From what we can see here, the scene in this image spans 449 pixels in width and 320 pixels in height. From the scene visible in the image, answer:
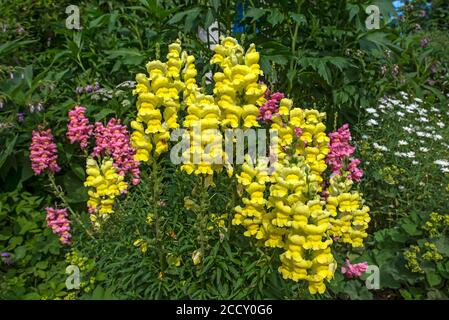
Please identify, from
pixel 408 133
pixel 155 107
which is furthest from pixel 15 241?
pixel 408 133

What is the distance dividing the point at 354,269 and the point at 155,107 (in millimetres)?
1519

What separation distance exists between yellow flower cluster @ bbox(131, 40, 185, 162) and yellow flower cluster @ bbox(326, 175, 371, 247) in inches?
36.2

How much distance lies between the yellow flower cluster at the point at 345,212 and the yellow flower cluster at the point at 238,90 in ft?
2.13

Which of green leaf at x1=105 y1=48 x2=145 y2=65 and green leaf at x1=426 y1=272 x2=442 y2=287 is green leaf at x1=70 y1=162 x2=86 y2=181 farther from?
green leaf at x1=426 y1=272 x2=442 y2=287

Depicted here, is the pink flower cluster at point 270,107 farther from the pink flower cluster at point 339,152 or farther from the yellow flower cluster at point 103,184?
the yellow flower cluster at point 103,184

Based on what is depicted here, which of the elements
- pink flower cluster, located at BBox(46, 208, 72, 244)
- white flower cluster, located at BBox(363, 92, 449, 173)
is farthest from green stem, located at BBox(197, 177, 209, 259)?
white flower cluster, located at BBox(363, 92, 449, 173)

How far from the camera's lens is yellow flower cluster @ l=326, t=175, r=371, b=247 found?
2820 mm

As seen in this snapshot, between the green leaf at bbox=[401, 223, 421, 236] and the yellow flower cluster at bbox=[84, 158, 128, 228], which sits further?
the green leaf at bbox=[401, 223, 421, 236]

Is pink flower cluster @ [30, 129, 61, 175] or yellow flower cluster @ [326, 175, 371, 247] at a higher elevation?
pink flower cluster @ [30, 129, 61, 175]

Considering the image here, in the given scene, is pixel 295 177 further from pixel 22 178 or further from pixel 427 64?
pixel 427 64

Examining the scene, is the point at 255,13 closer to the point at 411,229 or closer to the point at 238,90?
A: the point at 238,90

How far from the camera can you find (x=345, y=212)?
2.92 metres

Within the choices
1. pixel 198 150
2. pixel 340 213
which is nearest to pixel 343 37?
pixel 340 213

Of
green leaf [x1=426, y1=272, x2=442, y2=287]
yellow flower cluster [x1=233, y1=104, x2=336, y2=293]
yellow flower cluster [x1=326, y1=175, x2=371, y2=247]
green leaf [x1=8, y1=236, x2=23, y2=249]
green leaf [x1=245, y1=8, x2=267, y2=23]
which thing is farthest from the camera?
green leaf [x1=245, y1=8, x2=267, y2=23]
